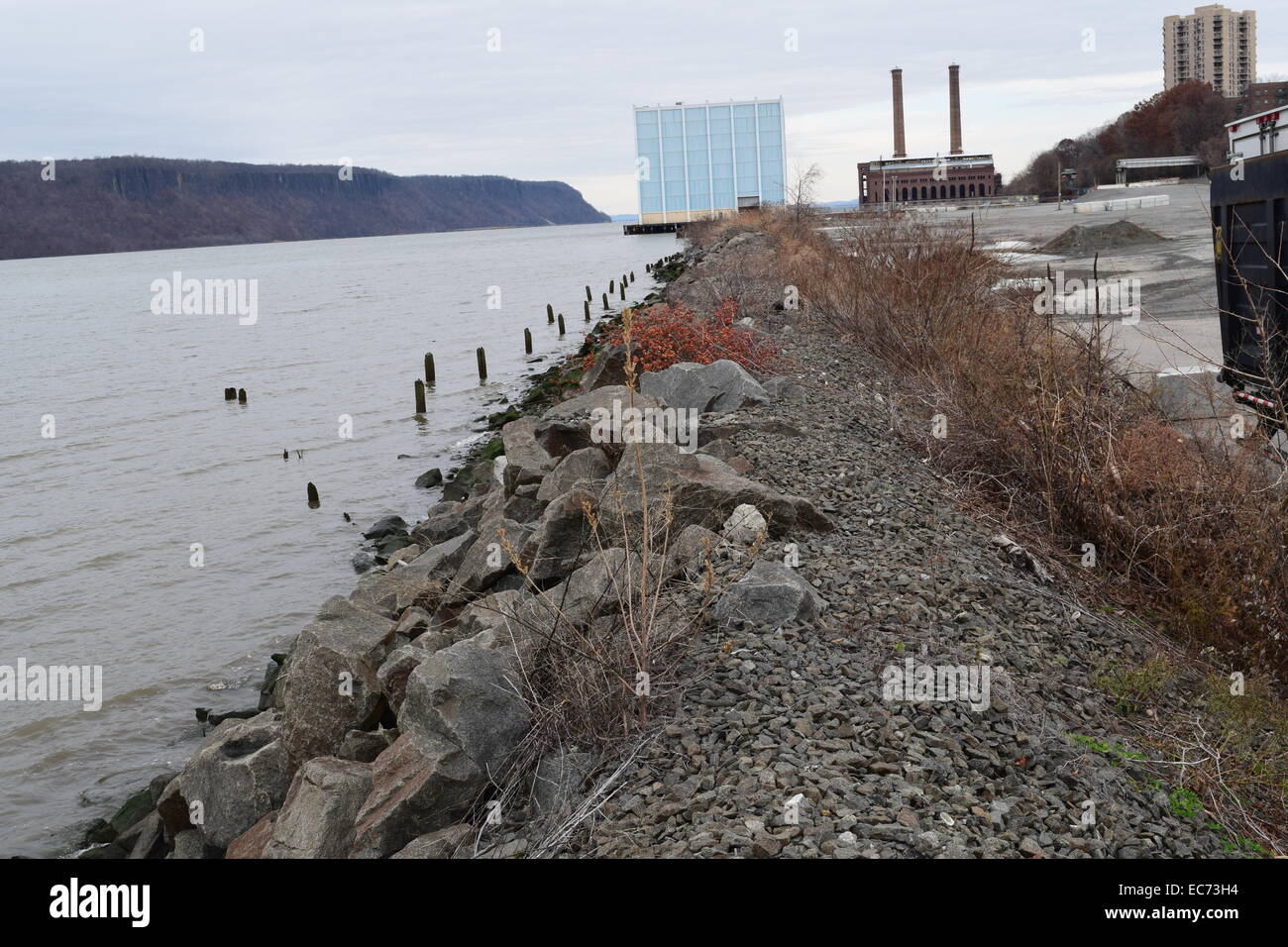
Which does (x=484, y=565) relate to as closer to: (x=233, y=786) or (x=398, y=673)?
(x=398, y=673)

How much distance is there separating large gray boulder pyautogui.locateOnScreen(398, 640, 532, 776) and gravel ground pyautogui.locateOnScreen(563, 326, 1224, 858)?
2.22 feet

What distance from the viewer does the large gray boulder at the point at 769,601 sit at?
489 cm

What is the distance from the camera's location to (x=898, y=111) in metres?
104

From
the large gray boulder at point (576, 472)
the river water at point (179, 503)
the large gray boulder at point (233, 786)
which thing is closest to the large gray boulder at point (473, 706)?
the large gray boulder at point (233, 786)

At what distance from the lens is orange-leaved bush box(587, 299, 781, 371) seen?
11.9 meters

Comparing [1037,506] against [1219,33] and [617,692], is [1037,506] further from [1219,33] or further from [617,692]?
[1219,33]

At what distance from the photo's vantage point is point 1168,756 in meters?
4.27

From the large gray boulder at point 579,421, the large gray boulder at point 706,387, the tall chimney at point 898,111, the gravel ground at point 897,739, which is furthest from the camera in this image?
the tall chimney at point 898,111

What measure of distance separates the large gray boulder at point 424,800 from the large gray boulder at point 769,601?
1359 millimetres

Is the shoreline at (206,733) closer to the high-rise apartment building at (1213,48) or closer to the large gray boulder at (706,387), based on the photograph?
the large gray boulder at (706,387)

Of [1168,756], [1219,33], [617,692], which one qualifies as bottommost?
[1168,756]

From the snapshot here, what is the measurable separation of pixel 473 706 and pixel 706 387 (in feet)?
20.1

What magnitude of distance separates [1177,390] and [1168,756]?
19.9ft
